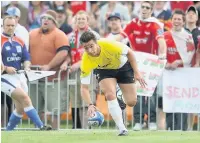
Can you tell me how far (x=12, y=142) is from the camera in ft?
37.9

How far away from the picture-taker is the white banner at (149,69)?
1510 cm

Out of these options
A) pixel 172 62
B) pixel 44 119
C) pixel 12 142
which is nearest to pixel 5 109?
pixel 44 119

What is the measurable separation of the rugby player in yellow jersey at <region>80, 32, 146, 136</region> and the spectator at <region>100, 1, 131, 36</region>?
5.97 meters

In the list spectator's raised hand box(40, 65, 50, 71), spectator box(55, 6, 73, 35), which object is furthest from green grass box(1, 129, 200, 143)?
spectator box(55, 6, 73, 35)

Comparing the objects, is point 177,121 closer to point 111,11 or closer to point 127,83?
point 127,83

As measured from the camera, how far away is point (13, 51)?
15016 millimetres

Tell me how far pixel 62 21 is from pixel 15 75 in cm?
332

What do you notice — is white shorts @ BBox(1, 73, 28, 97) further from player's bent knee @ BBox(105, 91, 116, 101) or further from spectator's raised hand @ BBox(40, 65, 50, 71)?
player's bent knee @ BBox(105, 91, 116, 101)

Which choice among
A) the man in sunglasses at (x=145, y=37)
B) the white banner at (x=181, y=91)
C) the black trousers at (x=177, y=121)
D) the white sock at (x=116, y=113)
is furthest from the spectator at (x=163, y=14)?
the white sock at (x=116, y=113)

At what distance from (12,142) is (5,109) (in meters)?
4.59

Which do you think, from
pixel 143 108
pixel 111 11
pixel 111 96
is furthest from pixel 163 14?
pixel 111 96

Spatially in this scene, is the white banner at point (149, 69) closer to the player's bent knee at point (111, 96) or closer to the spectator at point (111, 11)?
the player's bent knee at point (111, 96)

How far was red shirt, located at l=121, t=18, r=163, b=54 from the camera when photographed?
15.3 metres

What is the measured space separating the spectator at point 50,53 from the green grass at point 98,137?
2.55 m
